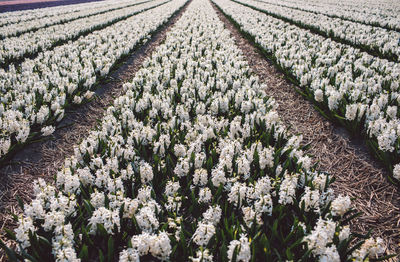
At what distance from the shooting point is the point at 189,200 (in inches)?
126

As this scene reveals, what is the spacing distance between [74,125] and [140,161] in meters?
2.72

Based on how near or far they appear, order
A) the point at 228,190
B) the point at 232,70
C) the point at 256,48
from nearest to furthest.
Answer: the point at 228,190, the point at 232,70, the point at 256,48

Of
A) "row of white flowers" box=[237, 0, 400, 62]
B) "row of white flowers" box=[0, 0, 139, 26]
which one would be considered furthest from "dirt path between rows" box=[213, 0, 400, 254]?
"row of white flowers" box=[0, 0, 139, 26]

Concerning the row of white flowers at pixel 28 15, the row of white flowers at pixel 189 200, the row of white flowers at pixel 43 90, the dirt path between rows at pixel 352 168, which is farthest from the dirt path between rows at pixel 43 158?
the row of white flowers at pixel 28 15

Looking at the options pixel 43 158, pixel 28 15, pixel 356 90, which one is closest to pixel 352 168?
pixel 356 90

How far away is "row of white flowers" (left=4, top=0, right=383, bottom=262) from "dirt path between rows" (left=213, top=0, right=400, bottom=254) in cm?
57

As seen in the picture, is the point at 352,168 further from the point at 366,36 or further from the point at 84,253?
the point at 366,36

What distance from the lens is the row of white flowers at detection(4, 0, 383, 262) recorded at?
7.95 feet

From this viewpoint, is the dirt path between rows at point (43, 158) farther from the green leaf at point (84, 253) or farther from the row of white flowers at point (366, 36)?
the row of white flowers at point (366, 36)

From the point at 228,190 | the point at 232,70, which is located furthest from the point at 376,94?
the point at 228,190

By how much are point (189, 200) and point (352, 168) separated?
2852 millimetres

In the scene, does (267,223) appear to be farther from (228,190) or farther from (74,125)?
(74,125)

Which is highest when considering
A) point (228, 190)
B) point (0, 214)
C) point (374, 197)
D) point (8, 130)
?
point (8, 130)

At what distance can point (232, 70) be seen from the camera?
7273 mm
